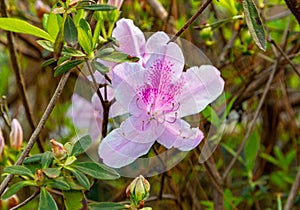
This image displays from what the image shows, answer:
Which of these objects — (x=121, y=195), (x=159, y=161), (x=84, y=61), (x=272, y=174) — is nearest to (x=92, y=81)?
(x=84, y=61)

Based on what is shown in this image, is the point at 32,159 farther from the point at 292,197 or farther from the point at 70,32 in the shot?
the point at 292,197

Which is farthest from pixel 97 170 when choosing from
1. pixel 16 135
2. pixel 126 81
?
pixel 16 135

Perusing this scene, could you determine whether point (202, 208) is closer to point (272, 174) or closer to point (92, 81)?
point (272, 174)

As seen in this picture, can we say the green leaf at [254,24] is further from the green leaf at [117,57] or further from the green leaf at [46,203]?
the green leaf at [46,203]

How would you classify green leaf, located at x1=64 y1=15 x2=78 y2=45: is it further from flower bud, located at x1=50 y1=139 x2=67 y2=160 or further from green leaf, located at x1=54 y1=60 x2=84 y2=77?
flower bud, located at x1=50 y1=139 x2=67 y2=160

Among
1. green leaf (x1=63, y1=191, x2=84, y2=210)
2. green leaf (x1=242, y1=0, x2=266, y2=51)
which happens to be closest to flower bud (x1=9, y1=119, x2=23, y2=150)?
green leaf (x1=63, y1=191, x2=84, y2=210)

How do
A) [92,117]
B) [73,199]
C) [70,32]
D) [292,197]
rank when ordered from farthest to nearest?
[292,197]
[92,117]
[73,199]
[70,32]

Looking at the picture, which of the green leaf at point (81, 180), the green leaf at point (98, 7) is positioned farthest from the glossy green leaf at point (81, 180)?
the green leaf at point (98, 7)
